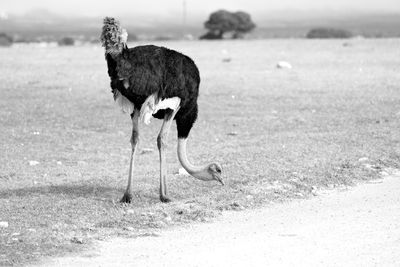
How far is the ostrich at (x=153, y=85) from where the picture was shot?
6.71 m

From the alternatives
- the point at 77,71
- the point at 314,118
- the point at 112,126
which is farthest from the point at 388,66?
the point at 112,126

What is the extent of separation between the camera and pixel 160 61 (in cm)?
696

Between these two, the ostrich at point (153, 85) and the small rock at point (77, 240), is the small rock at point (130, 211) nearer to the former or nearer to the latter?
the ostrich at point (153, 85)

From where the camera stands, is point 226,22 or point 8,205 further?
point 226,22

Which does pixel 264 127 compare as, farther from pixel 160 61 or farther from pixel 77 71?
pixel 77 71

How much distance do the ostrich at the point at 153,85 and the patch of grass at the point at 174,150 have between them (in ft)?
1.32

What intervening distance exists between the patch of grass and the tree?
154ft

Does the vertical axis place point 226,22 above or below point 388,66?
below

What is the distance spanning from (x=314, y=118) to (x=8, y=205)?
6.66 m

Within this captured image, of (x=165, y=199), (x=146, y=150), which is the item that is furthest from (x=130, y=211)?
(x=146, y=150)

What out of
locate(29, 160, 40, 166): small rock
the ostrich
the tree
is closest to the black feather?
the ostrich

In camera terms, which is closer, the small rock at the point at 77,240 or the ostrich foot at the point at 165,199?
the small rock at the point at 77,240

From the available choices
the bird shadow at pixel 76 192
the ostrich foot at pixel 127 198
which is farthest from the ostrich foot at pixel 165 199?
the ostrich foot at pixel 127 198

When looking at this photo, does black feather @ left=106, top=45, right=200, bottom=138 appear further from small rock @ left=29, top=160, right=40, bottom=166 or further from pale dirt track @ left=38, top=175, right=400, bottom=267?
small rock @ left=29, top=160, right=40, bottom=166
